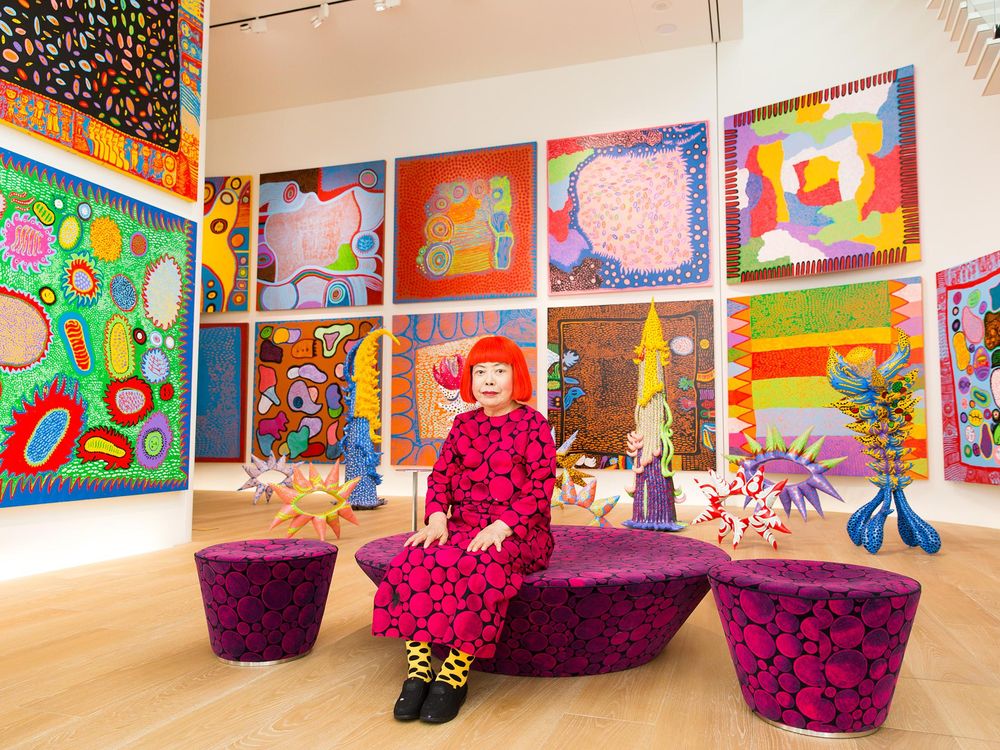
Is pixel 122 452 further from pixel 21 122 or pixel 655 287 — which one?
pixel 655 287

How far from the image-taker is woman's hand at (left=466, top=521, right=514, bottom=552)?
197 centimetres

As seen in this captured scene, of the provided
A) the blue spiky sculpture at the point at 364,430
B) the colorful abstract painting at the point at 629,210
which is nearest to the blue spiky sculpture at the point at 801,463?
the colorful abstract painting at the point at 629,210

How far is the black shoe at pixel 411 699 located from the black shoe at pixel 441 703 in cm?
2

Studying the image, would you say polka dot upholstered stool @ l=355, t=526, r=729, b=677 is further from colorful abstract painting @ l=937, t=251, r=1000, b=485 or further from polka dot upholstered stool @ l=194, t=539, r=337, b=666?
colorful abstract painting @ l=937, t=251, r=1000, b=485

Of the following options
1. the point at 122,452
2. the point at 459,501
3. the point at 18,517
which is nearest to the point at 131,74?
the point at 122,452

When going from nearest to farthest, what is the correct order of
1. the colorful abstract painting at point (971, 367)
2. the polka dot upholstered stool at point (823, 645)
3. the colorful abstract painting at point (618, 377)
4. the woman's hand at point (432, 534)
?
the polka dot upholstered stool at point (823, 645)
the woman's hand at point (432, 534)
the colorful abstract painting at point (971, 367)
the colorful abstract painting at point (618, 377)

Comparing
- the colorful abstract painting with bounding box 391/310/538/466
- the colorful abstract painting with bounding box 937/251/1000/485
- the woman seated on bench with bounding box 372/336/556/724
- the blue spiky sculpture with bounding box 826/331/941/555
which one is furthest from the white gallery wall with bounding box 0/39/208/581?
the colorful abstract painting with bounding box 937/251/1000/485

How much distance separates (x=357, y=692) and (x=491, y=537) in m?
0.51

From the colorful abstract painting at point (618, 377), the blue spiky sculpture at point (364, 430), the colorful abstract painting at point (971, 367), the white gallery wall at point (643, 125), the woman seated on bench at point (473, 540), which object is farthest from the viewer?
the colorful abstract painting at point (618, 377)

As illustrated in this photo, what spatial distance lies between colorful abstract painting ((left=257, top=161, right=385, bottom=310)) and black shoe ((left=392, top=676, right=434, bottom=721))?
6105mm

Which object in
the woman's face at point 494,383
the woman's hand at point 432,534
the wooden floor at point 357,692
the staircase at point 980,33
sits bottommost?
the wooden floor at point 357,692

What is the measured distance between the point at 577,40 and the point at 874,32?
2418 millimetres

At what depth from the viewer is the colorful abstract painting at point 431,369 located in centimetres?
730

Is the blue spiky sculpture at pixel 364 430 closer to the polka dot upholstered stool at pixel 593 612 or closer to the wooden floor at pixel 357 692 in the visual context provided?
the wooden floor at pixel 357 692
